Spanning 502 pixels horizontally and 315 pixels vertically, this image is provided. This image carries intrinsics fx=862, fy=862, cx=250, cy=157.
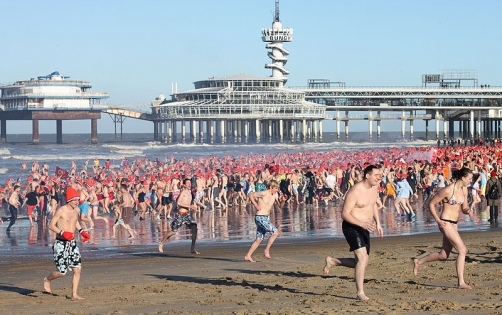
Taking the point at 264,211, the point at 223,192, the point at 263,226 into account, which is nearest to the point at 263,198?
the point at 264,211

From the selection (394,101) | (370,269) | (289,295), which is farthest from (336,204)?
(394,101)

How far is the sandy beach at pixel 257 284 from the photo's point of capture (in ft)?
26.4

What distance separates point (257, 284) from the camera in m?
9.49

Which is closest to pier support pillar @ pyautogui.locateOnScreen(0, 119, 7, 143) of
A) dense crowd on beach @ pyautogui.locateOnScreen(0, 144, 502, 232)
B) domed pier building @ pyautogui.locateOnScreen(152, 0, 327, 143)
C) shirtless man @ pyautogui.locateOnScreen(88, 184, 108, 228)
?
domed pier building @ pyautogui.locateOnScreen(152, 0, 327, 143)

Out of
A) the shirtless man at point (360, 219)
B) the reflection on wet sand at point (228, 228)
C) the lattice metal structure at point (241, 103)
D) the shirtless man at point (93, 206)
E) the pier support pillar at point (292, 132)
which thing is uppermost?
the lattice metal structure at point (241, 103)

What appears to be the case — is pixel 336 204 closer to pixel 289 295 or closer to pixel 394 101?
pixel 289 295

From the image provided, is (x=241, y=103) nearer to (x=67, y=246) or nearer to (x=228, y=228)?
(x=228, y=228)

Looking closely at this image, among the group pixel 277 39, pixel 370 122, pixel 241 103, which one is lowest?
pixel 370 122

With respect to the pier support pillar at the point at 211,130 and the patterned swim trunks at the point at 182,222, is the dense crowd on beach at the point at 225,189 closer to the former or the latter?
the patterned swim trunks at the point at 182,222

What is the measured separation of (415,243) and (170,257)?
3829 millimetres

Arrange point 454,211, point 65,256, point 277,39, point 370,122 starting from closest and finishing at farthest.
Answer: point 454,211, point 65,256, point 370,122, point 277,39

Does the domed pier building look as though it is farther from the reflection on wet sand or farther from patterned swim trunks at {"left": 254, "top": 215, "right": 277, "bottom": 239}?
patterned swim trunks at {"left": 254, "top": 215, "right": 277, "bottom": 239}

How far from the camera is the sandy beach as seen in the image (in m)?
8.05

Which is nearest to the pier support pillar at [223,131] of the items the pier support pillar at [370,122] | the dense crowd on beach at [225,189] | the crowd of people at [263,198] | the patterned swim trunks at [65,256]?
the pier support pillar at [370,122]
